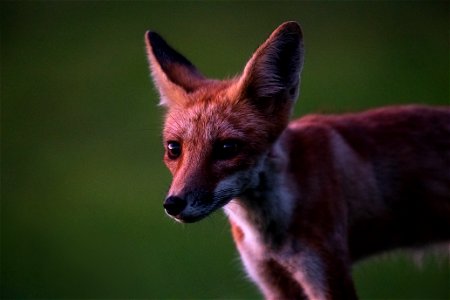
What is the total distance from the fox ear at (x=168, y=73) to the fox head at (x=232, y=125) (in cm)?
6

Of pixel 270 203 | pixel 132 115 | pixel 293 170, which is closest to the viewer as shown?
pixel 270 203

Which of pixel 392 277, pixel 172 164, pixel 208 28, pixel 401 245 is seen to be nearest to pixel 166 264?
pixel 392 277

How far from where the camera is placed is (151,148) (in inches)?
782

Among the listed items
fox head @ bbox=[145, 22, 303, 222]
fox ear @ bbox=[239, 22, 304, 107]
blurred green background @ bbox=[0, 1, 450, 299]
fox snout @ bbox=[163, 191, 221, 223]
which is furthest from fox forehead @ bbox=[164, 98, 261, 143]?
blurred green background @ bbox=[0, 1, 450, 299]

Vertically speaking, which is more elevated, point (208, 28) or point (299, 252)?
point (299, 252)

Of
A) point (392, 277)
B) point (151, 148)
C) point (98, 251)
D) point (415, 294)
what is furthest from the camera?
point (151, 148)

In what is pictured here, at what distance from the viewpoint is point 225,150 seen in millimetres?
6027

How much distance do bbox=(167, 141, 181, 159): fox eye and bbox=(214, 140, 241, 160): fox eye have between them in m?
0.30

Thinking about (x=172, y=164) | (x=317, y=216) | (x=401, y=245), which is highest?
(x=172, y=164)

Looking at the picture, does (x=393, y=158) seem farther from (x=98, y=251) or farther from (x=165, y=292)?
(x=98, y=251)

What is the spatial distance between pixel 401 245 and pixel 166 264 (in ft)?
20.0

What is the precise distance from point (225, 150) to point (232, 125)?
0.21 m

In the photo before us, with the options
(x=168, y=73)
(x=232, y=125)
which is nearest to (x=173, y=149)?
(x=232, y=125)

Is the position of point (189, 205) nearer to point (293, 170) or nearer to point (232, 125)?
point (232, 125)
